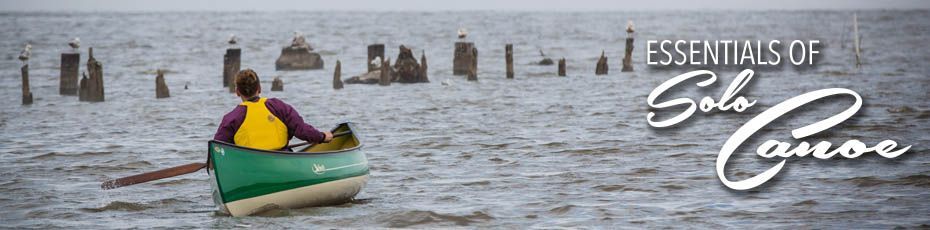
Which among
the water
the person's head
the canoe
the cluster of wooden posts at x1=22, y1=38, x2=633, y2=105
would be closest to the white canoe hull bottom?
the canoe

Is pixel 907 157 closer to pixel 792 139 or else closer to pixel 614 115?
pixel 792 139

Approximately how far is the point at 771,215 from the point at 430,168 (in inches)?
256

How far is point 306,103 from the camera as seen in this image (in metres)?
36.5

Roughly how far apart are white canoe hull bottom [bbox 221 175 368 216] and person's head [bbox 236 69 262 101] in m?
1.16

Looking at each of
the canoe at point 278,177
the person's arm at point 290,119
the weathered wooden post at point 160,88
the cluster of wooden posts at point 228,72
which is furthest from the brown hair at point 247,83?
the weathered wooden post at point 160,88

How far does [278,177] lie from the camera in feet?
51.6

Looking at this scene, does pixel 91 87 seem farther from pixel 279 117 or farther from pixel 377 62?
pixel 279 117

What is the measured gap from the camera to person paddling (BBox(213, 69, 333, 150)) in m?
15.3

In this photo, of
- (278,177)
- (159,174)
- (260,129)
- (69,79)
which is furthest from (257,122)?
(69,79)

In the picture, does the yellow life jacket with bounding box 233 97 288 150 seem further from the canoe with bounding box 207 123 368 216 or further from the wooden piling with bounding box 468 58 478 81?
the wooden piling with bounding box 468 58 478 81

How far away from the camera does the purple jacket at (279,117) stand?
1542 centimetres

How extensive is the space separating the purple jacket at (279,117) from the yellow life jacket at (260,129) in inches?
1.8

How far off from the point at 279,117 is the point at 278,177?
2.12 feet

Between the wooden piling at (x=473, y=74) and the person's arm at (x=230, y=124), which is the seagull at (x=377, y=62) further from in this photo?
the person's arm at (x=230, y=124)
